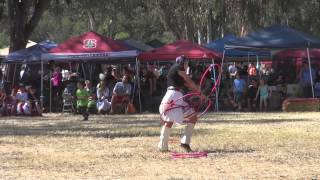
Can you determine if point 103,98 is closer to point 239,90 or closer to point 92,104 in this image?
point 92,104

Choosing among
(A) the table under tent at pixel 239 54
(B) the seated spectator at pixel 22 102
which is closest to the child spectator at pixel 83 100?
(B) the seated spectator at pixel 22 102

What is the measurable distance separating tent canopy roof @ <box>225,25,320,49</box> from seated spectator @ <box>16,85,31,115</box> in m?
7.25

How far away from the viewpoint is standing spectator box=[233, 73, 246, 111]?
83.6ft

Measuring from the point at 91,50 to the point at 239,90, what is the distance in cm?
538

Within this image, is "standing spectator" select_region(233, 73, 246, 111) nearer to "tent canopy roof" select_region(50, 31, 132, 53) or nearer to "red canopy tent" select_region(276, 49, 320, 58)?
"tent canopy roof" select_region(50, 31, 132, 53)

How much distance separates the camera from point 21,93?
24.5m

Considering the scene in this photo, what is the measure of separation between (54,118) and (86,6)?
13.4 meters

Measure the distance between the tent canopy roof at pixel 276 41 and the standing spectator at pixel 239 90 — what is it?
1225mm

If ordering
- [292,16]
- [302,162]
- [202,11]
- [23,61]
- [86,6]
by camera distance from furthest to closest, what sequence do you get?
[292,16]
[202,11]
[86,6]
[23,61]
[302,162]

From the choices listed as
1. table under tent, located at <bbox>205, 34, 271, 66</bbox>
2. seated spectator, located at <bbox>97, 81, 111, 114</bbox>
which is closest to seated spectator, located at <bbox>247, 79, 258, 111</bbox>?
table under tent, located at <bbox>205, 34, 271, 66</bbox>

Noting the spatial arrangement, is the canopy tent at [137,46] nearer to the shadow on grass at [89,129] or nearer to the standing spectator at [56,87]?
the standing spectator at [56,87]

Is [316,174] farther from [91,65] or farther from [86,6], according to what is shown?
[86,6]

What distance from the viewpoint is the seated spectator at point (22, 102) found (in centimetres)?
2433

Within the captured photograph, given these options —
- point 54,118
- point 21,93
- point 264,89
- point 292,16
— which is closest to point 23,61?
point 21,93
